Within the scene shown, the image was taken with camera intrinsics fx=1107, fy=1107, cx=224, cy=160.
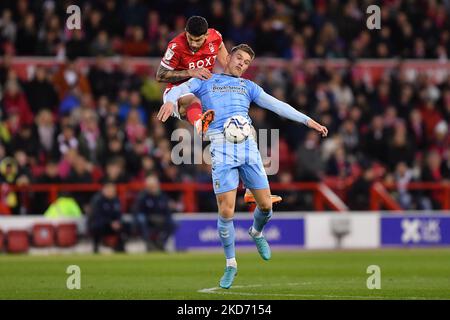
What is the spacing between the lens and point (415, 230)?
81.5 ft

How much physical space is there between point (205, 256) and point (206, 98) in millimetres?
8645

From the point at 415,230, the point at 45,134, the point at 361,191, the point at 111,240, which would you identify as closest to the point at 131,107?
the point at 45,134

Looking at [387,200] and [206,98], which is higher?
[206,98]

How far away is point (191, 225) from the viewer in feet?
77.5

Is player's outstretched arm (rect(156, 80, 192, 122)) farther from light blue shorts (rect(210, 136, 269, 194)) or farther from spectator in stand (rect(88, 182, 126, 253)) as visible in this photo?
spectator in stand (rect(88, 182, 126, 253))

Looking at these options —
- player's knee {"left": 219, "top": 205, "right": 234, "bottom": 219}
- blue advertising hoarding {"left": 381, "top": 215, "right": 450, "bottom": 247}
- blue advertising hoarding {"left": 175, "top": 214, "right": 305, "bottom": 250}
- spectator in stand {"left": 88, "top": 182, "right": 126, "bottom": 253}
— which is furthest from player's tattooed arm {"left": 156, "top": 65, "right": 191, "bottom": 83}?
blue advertising hoarding {"left": 381, "top": 215, "right": 450, "bottom": 247}

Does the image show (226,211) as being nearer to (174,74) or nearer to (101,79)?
(174,74)

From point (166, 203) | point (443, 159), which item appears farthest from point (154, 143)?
point (443, 159)

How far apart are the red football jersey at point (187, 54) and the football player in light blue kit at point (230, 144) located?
4.31 feet

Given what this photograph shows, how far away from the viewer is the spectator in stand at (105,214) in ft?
74.1

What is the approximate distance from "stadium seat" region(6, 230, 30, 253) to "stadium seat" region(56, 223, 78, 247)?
2.25 feet

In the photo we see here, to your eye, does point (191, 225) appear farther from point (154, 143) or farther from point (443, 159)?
point (443, 159)

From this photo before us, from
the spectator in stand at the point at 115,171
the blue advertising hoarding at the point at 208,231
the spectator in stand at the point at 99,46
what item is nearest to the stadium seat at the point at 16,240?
the spectator in stand at the point at 115,171

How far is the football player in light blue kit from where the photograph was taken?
13.0 meters
